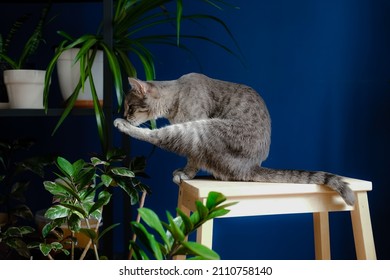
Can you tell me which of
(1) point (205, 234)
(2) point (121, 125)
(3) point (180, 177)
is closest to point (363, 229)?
(1) point (205, 234)

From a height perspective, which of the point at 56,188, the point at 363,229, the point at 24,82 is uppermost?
the point at 24,82

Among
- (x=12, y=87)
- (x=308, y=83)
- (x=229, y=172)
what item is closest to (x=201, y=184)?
(x=229, y=172)

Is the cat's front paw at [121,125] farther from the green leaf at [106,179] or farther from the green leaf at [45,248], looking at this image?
the green leaf at [45,248]

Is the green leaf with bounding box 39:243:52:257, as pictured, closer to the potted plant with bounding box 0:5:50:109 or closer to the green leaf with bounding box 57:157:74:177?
the green leaf with bounding box 57:157:74:177

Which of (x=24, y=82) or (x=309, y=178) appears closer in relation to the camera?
(x=309, y=178)

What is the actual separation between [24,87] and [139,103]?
39 cm

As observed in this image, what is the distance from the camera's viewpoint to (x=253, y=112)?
120 cm

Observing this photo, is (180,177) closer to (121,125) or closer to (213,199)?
(121,125)

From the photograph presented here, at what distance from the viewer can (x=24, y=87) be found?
1238mm

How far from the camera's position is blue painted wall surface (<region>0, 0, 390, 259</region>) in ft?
5.40

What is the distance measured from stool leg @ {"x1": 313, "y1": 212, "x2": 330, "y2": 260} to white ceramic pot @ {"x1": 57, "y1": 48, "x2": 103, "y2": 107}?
88 centimetres

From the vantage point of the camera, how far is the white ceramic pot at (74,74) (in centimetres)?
125

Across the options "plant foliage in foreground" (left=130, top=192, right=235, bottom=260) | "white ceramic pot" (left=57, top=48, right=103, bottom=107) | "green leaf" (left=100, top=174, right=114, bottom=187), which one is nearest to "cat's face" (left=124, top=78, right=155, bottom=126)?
"white ceramic pot" (left=57, top=48, right=103, bottom=107)
